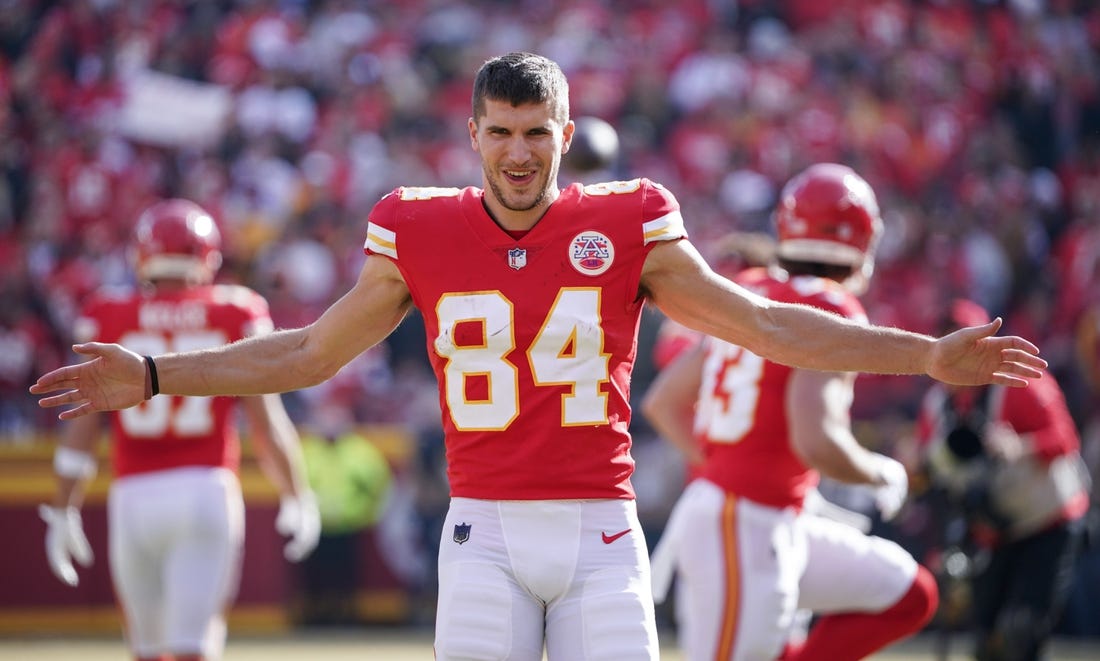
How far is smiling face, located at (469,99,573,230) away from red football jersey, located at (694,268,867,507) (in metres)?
1.47

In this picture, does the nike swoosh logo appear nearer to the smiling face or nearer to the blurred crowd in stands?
the smiling face

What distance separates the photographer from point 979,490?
7664 mm

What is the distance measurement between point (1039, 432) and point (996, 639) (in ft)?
3.43

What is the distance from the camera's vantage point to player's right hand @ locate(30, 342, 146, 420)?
3.81 meters

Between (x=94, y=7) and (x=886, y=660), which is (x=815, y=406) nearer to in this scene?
(x=886, y=660)

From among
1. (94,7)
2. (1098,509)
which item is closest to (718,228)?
(1098,509)

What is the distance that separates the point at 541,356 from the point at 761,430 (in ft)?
5.21

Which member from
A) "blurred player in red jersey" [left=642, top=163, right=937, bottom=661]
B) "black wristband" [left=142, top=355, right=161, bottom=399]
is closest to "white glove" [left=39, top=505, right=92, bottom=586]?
"blurred player in red jersey" [left=642, top=163, right=937, bottom=661]

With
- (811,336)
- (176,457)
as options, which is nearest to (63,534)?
(176,457)

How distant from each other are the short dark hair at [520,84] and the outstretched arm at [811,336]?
45cm

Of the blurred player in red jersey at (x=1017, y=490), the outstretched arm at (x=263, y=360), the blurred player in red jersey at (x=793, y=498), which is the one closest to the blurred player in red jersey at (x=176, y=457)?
the blurred player in red jersey at (x=793, y=498)

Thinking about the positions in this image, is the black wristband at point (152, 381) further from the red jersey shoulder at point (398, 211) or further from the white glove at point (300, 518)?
the white glove at point (300, 518)

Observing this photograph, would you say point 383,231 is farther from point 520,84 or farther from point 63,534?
point 63,534

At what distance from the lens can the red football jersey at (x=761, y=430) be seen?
5133mm
